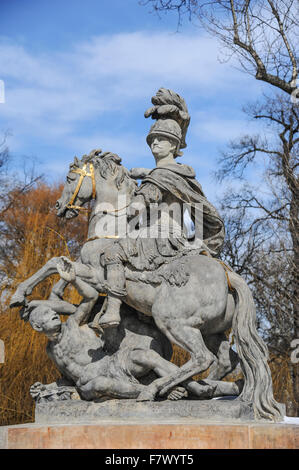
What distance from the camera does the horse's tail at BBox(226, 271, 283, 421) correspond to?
5.03 meters

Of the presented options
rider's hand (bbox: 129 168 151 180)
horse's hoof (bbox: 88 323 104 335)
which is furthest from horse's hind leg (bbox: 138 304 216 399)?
rider's hand (bbox: 129 168 151 180)

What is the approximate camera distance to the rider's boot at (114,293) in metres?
5.24

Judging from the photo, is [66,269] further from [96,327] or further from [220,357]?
[220,357]

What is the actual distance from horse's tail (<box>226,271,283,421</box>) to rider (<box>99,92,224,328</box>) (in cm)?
54

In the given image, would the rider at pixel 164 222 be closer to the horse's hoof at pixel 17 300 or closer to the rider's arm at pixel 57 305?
the rider's arm at pixel 57 305

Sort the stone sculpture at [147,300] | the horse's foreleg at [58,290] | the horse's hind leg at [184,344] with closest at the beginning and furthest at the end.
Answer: the horse's hind leg at [184,344]
the stone sculpture at [147,300]
the horse's foreleg at [58,290]

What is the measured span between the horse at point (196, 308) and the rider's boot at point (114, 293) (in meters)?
0.07

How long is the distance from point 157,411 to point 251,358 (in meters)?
0.89

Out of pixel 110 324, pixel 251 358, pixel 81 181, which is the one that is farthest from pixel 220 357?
pixel 81 181

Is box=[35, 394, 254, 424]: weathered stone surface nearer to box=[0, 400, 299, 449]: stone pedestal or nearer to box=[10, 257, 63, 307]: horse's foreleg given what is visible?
box=[0, 400, 299, 449]: stone pedestal

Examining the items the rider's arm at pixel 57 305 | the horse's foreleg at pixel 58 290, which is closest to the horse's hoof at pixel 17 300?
the rider's arm at pixel 57 305

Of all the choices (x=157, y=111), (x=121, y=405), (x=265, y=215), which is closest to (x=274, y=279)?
(x=265, y=215)

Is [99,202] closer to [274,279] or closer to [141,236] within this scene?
[141,236]

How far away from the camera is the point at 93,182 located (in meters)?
5.85
